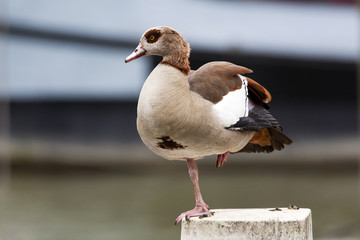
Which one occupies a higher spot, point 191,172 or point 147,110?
point 147,110

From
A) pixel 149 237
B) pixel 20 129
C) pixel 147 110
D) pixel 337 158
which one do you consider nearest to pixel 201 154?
pixel 147 110

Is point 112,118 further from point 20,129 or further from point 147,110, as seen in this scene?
point 147,110

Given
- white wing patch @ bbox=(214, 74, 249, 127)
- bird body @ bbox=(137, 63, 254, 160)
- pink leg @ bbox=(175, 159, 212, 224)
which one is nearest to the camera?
bird body @ bbox=(137, 63, 254, 160)

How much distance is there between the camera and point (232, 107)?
108 inches

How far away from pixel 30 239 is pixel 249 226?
15.8ft

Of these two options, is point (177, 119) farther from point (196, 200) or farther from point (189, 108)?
point (196, 200)

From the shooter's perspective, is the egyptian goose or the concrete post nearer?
the egyptian goose

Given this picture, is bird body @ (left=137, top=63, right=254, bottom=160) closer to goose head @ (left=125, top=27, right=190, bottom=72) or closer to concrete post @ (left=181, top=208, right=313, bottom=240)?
goose head @ (left=125, top=27, right=190, bottom=72)

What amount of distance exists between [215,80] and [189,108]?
30 cm

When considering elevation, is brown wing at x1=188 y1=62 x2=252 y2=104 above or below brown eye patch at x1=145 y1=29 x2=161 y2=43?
below

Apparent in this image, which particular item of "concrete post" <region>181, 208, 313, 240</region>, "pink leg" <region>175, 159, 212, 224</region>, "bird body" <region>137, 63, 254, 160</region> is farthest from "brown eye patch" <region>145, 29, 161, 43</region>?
"concrete post" <region>181, 208, 313, 240</region>

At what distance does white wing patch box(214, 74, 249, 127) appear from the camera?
2689mm

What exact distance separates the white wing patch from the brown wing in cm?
3

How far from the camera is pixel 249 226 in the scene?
107 inches
